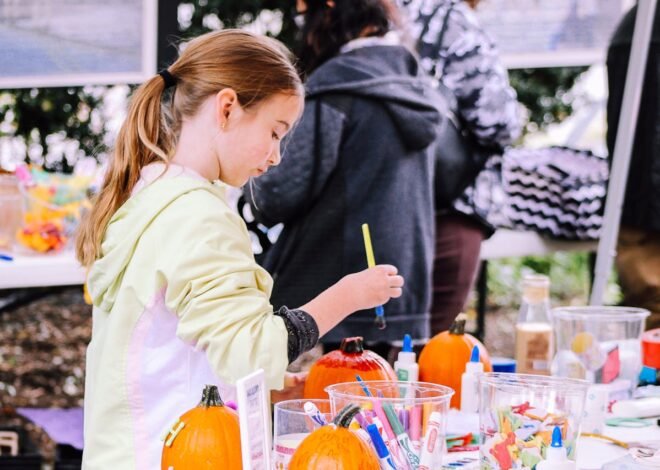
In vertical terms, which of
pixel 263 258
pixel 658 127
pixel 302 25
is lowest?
pixel 263 258

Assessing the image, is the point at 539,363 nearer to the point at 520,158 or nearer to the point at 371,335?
the point at 371,335

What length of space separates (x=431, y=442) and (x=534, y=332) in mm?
1005

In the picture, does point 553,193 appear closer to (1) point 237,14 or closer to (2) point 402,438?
(1) point 237,14

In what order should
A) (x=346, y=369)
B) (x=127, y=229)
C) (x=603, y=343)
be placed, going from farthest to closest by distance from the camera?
1. (x=603, y=343)
2. (x=346, y=369)
3. (x=127, y=229)

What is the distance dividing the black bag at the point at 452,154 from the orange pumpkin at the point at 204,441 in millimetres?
1911

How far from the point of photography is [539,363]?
8.39ft

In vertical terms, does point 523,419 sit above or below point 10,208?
below

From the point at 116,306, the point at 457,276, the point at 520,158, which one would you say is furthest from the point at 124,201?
the point at 520,158

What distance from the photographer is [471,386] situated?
2195 millimetres

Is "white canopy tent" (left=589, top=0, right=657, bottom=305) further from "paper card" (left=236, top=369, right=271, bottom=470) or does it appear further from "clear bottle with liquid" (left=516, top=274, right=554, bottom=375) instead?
"paper card" (left=236, top=369, right=271, bottom=470)

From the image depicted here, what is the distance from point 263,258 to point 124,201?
1366mm

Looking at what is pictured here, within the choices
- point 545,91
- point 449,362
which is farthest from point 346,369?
point 545,91

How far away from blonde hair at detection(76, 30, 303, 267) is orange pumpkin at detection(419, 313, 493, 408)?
2.33 ft

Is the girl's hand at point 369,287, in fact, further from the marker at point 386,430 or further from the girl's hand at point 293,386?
the girl's hand at point 293,386
